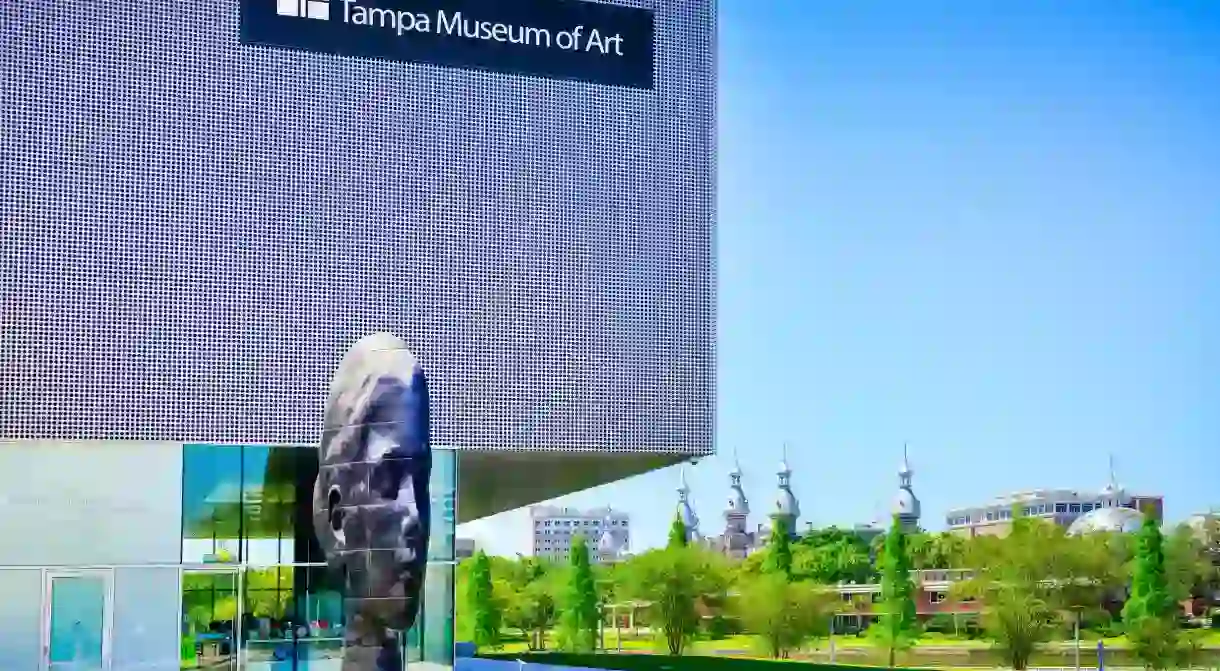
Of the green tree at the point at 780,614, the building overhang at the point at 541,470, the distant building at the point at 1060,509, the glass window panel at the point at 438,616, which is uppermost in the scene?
the distant building at the point at 1060,509

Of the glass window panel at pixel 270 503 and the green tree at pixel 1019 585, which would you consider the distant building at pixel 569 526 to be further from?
the glass window panel at pixel 270 503

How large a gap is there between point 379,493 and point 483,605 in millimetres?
63137

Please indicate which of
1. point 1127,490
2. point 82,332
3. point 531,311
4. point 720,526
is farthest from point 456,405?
point 720,526

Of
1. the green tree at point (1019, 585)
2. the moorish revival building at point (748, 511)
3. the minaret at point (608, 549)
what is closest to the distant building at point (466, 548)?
the minaret at point (608, 549)

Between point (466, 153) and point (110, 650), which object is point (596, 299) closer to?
point (466, 153)

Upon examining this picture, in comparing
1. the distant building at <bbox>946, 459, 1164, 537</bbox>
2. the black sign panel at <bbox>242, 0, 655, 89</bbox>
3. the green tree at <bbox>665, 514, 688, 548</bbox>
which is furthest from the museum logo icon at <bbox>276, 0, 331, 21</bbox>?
the distant building at <bbox>946, 459, 1164, 537</bbox>

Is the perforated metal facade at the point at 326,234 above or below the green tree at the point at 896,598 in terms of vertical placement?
above

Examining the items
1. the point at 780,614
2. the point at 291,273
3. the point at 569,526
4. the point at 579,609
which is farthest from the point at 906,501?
the point at 291,273

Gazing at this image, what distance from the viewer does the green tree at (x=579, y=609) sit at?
72.4 metres

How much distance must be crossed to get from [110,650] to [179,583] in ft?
2.71

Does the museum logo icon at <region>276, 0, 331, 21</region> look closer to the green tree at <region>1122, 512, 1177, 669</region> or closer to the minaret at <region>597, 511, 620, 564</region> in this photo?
the green tree at <region>1122, 512, 1177, 669</region>

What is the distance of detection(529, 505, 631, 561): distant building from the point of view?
10869cm

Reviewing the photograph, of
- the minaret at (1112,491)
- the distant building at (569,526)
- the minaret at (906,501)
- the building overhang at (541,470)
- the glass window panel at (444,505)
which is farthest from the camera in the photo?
the distant building at (569,526)

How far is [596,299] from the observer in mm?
16906
